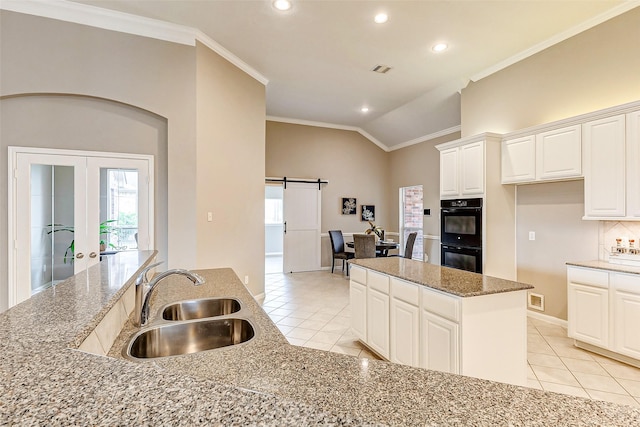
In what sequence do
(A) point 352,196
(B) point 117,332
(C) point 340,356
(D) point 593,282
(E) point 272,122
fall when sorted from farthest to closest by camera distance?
(A) point 352,196
(E) point 272,122
(D) point 593,282
(B) point 117,332
(C) point 340,356

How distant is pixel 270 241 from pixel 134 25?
7.71m

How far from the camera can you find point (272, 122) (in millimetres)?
7164

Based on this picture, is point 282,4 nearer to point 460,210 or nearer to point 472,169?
point 472,169

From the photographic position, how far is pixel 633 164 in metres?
2.96

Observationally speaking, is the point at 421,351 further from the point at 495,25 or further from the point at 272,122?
the point at 272,122

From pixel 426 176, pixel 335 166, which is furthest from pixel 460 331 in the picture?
pixel 335 166

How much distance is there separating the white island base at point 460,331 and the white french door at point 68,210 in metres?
2.95

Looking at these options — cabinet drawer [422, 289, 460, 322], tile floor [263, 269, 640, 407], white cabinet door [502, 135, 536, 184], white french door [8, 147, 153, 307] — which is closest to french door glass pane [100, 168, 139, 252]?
white french door [8, 147, 153, 307]

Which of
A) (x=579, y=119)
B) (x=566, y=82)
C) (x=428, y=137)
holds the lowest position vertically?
(x=579, y=119)

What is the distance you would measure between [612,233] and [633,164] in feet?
2.58

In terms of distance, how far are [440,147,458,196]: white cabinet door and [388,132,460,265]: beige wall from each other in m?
1.99

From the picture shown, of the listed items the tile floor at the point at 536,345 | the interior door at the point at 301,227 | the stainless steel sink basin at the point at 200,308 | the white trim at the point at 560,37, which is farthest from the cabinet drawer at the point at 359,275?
the interior door at the point at 301,227

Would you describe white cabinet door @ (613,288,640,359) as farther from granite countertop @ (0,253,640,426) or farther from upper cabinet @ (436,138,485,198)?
granite countertop @ (0,253,640,426)

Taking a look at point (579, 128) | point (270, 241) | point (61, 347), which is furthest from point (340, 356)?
point (270, 241)
